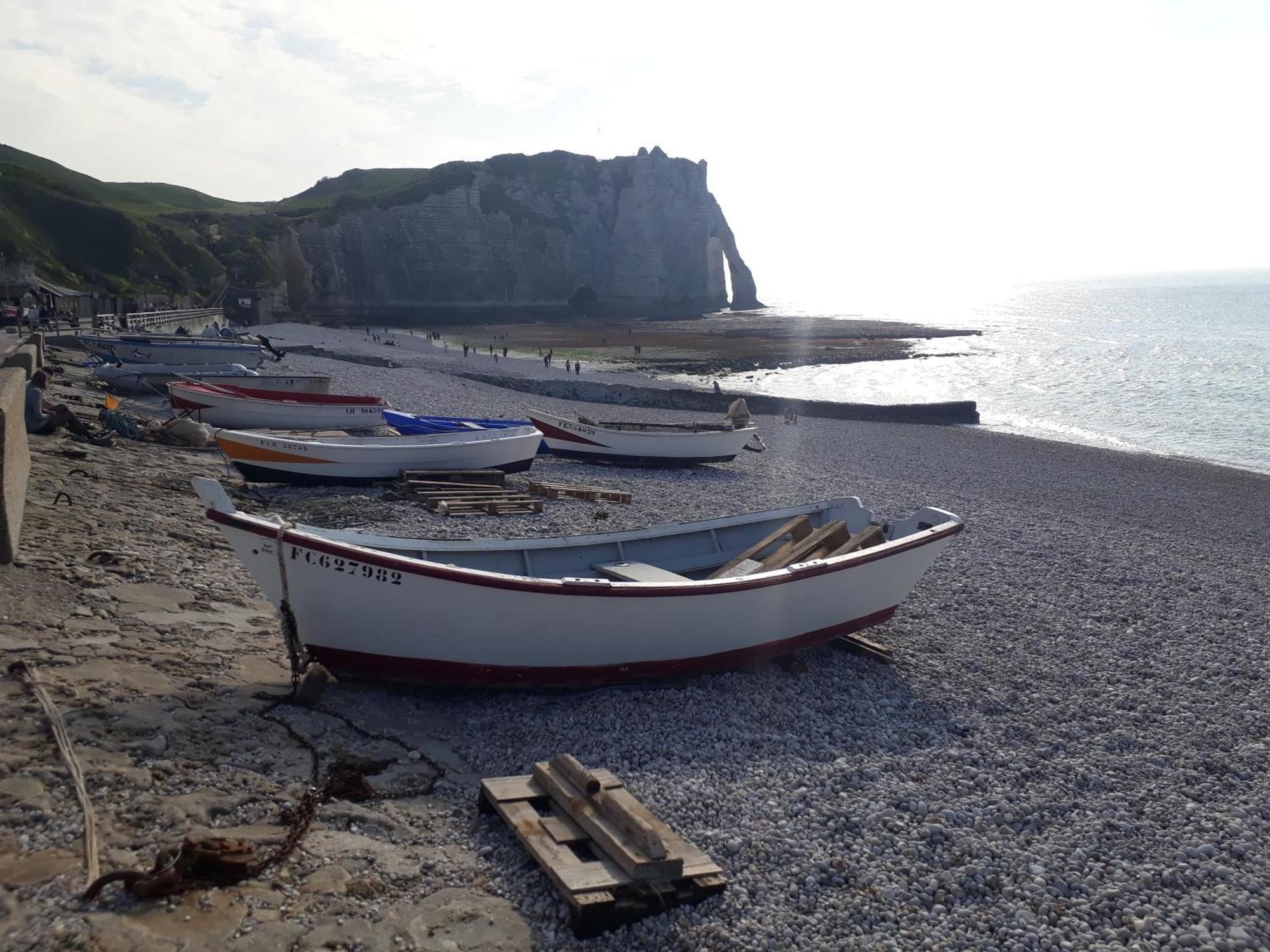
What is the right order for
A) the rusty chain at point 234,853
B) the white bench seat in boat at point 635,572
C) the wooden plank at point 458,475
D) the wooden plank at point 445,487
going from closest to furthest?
the rusty chain at point 234,853
the white bench seat in boat at point 635,572
the wooden plank at point 445,487
the wooden plank at point 458,475

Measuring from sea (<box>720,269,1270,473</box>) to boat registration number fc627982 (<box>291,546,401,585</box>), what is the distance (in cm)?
3556

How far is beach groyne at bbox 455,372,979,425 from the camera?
3803 centimetres

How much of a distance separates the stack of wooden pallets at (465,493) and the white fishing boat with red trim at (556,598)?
18.3 feet

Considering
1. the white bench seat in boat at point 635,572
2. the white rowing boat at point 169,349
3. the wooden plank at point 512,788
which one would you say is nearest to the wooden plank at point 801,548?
the white bench seat in boat at point 635,572

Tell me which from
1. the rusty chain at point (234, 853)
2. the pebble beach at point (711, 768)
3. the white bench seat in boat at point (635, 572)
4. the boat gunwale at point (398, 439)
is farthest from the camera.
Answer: the boat gunwale at point (398, 439)

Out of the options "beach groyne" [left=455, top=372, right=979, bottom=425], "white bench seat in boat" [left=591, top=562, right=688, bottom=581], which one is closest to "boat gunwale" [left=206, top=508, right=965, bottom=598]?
"white bench seat in boat" [left=591, top=562, right=688, bottom=581]

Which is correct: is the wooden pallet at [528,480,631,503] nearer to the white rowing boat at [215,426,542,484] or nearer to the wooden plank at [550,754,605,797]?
the white rowing boat at [215,426,542,484]

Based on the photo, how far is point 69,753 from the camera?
218 inches

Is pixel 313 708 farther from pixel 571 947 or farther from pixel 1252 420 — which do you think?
pixel 1252 420

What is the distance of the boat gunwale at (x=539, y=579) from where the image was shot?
25.2 ft

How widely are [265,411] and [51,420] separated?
18.0ft

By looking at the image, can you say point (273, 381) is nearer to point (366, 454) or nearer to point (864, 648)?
point (366, 454)

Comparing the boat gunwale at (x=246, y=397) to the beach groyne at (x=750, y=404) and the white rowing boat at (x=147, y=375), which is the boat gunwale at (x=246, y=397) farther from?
the beach groyne at (x=750, y=404)

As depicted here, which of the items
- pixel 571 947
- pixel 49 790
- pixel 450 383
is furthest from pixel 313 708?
pixel 450 383
